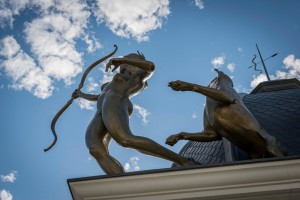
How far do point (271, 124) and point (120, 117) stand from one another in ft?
7.62

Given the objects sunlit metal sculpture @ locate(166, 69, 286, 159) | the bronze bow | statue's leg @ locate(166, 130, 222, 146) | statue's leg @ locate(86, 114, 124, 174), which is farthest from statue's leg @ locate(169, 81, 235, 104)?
the bronze bow

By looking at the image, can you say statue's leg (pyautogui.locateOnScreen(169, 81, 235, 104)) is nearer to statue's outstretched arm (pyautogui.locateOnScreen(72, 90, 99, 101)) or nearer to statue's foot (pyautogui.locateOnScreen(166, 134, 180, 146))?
statue's foot (pyautogui.locateOnScreen(166, 134, 180, 146))

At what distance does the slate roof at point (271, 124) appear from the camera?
6052mm

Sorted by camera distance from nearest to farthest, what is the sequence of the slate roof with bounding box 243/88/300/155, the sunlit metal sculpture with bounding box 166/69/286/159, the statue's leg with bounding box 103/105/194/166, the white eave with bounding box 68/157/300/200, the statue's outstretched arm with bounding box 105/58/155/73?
1. the white eave with bounding box 68/157/300/200
2. the sunlit metal sculpture with bounding box 166/69/286/159
3. the statue's leg with bounding box 103/105/194/166
4. the statue's outstretched arm with bounding box 105/58/155/73
5. the slate roof with bounding box 243/88/300/155

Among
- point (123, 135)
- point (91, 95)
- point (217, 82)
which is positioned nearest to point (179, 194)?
point (123, 135)

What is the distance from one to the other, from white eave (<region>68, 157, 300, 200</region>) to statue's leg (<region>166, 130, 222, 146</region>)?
1294 mm

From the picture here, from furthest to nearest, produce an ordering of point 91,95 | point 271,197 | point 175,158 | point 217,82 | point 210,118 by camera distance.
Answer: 1. point 91,95
2. point 217,82
3. point 210,118
4. point 175,158
5. point 271,197

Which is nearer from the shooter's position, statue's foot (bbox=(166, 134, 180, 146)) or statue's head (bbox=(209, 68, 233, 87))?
statue's foot (bbox=(166, 134, 180, 146))

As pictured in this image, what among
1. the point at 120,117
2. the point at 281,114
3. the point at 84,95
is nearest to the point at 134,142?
the point at 120,117

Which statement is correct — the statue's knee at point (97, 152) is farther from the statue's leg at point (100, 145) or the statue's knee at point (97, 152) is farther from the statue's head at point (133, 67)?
the statue's head at point (133, 67)

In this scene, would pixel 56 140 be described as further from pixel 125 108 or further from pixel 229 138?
pixel 229 138

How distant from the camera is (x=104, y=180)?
4.52 m

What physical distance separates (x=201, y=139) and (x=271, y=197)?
160cm

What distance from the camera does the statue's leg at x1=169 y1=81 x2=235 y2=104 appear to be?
5.27 metres
